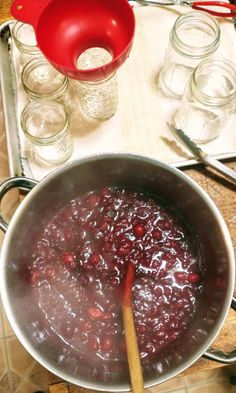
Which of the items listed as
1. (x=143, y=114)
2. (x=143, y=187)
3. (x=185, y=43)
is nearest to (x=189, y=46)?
(x=185, y=43)

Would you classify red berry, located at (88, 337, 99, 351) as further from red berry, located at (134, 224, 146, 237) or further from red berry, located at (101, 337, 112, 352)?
red berry, located at (134, 224, 146, 237)

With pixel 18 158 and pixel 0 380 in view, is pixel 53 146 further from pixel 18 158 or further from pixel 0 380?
pixel 0 380

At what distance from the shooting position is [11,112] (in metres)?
0.93

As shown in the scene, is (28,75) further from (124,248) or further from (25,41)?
(124,248)

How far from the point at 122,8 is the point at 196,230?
464 mm

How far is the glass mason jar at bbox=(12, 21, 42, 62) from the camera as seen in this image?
0.91m

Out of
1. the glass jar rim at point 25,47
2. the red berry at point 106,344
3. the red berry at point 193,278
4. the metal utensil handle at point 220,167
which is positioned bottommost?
the red berry at point 106,344

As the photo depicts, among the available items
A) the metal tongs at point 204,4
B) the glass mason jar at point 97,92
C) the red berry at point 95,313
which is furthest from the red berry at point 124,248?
the metal tongs at point 204,4

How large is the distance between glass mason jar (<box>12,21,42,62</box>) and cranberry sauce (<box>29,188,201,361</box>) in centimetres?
37

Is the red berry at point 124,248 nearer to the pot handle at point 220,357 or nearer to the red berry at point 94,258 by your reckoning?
the red berry at point 94,258

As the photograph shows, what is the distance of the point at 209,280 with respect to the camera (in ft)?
2.49

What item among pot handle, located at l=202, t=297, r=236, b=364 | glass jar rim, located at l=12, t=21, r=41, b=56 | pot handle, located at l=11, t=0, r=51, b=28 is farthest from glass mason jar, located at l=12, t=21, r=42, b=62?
pot handle, located at l=202, t=297, r=236, b=364

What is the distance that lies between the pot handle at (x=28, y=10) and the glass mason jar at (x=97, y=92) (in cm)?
13

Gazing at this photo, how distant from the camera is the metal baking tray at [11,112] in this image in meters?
0.89
